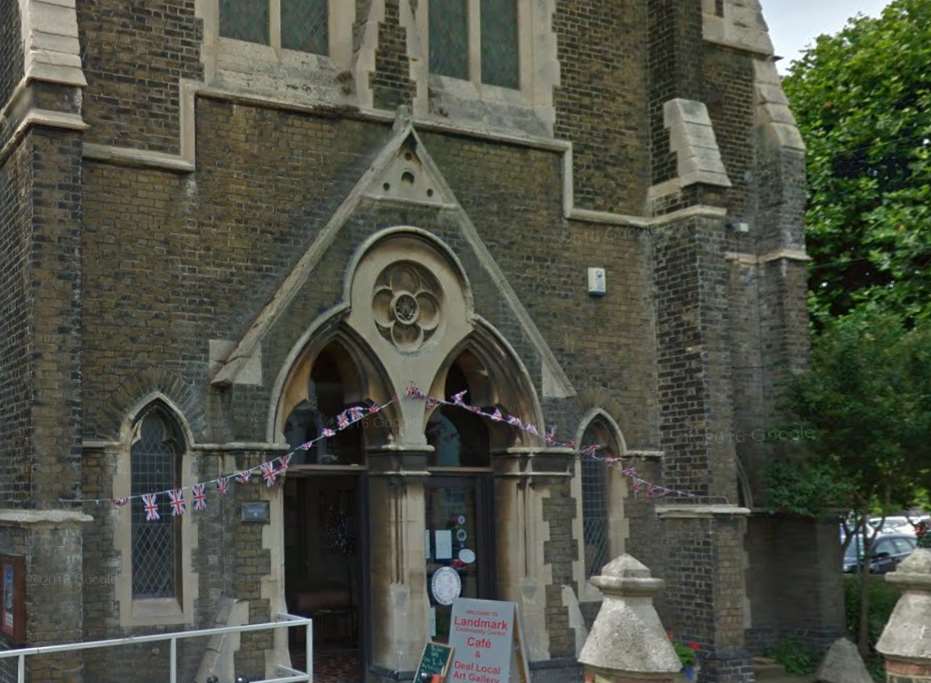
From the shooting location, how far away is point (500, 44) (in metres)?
15.6

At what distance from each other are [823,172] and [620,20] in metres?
9.20

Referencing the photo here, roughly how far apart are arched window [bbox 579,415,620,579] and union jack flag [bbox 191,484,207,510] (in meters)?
5.01

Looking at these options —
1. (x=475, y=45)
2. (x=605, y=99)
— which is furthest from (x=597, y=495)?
(x=475, y=45)

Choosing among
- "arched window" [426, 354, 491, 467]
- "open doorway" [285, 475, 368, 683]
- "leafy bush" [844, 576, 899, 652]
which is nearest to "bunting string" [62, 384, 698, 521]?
"arched window" [426, 354, 491, 467]

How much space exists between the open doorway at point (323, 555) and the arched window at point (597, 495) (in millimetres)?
3019

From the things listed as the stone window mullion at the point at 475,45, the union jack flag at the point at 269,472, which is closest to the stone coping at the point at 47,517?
the union jack flag at the point at 269,472

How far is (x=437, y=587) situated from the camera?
14.1m

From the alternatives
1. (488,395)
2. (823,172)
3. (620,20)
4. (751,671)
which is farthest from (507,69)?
(823,172)

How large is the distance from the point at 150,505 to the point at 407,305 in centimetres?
361

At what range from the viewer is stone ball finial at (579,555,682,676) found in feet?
21.4

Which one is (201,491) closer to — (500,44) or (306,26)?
(306,26)

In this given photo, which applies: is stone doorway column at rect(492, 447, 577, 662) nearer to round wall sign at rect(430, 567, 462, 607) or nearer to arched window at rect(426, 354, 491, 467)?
arched window at rect(426, 354, 491, 467)

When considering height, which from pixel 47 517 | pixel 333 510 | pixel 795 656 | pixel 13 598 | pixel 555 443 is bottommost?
pixel 795 656

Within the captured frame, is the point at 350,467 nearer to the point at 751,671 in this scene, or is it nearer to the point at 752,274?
the point at 751,671
